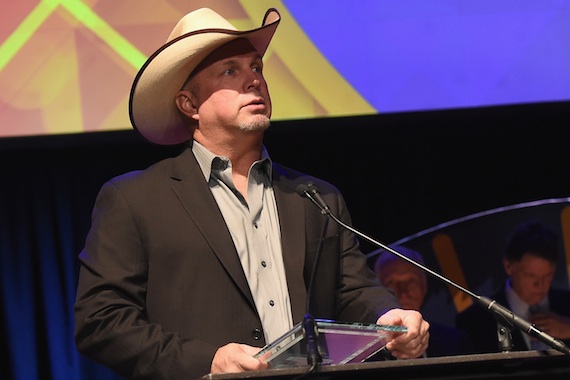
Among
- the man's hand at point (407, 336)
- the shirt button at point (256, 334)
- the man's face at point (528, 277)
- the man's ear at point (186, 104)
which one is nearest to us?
the man's hand at point (407, 336)

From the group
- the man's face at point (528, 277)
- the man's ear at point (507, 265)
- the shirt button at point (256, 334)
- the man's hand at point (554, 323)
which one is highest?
the man's ear at point (507, 265)

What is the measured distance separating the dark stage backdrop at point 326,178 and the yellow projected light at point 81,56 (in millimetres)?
306

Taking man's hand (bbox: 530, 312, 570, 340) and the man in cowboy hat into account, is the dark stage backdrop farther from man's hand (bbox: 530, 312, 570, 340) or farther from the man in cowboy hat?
the man in cowboy hat

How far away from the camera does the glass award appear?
199 centimetres

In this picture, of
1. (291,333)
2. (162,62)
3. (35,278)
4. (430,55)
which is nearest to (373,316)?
(291,333)

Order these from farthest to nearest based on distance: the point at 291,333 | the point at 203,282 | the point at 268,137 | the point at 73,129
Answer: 1. the point at 268,137
2. the point at 73,129
3. the point at 203,282
4. the point at 291,333

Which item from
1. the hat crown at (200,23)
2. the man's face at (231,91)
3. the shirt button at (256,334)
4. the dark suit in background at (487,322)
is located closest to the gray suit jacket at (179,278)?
the shirt button at (256,334)

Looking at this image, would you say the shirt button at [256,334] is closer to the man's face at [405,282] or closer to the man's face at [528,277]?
the man's face at [405,282]

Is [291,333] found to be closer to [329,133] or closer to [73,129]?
[73,129]

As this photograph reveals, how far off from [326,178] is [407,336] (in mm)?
1978

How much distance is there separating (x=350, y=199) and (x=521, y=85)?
90 cm

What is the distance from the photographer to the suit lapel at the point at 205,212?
2.65m

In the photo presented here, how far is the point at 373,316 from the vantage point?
268 centimetres

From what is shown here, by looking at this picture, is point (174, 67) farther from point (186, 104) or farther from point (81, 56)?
point (81, 56)
